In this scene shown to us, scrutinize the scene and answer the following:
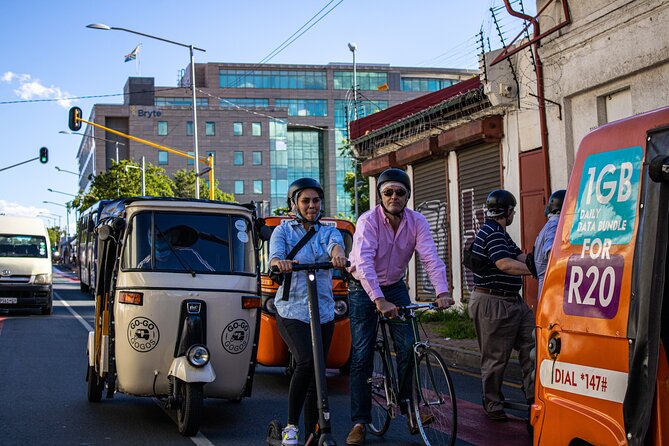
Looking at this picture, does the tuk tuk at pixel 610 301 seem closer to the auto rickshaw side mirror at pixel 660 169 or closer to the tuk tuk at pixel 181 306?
the auto rickshaw side mirror at pixel 660 169

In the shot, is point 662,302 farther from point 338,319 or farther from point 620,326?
point 338,319

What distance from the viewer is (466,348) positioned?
12.6 metres

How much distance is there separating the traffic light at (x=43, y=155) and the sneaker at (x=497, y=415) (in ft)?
126

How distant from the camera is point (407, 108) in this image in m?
23.3

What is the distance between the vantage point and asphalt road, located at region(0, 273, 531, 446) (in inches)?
281

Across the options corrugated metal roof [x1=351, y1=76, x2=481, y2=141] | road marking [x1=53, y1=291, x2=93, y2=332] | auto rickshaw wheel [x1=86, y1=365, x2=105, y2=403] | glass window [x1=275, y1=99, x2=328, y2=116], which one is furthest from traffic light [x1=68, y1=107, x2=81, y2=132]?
glass window [x1=275, y1=99, x2=328, y2=116]

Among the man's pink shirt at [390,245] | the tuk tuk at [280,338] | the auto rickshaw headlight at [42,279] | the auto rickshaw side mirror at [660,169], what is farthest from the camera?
the auto rickshaw headlight at [42,279]

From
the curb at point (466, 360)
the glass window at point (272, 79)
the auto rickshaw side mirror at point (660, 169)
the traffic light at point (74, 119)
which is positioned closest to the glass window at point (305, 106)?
the glass window at point (272, 79)

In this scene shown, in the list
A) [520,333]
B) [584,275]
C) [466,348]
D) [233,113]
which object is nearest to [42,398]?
[520,333]

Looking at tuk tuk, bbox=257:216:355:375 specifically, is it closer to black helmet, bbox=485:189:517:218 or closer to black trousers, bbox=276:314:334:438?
black helmet, bbox=485:189:517:218

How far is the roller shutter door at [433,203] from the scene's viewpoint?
20391 mm

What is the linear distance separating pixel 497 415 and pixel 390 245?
2.05 metres

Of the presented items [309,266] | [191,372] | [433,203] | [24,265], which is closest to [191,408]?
[191,372]

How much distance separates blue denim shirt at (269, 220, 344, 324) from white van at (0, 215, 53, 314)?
1753 centimetres
